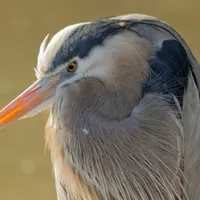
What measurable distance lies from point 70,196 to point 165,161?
11.4 inches

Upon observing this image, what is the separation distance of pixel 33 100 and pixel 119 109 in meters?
0.24

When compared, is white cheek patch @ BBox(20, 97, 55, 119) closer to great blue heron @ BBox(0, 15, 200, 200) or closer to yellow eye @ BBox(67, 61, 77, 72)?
great blue heron @ BBox(0, 15, 200, 200)

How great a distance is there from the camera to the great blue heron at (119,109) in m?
1.72

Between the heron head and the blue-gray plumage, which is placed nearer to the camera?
the heron head

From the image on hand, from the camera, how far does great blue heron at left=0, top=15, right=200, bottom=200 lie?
1.72m

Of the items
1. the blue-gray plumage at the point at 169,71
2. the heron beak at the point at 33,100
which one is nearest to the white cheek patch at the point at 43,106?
the heron beak at the point at 33,100

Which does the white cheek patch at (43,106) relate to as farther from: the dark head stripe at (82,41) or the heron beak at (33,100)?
the dark head stripe at (82,41)

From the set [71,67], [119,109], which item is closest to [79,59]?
[71,67]

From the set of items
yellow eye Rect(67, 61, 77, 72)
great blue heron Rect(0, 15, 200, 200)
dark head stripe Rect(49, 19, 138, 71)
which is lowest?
great blue heron Rect(0, 15, 200, 200)

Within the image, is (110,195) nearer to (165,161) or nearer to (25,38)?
(165,161)

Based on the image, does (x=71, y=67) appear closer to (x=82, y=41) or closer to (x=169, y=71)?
(x=82, y=41)

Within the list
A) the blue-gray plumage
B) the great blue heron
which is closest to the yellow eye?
the great blue heron

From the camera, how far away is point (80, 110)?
173 centimetres

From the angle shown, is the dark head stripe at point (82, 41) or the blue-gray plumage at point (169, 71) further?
the blue-gray plumage at point (169, 71)
